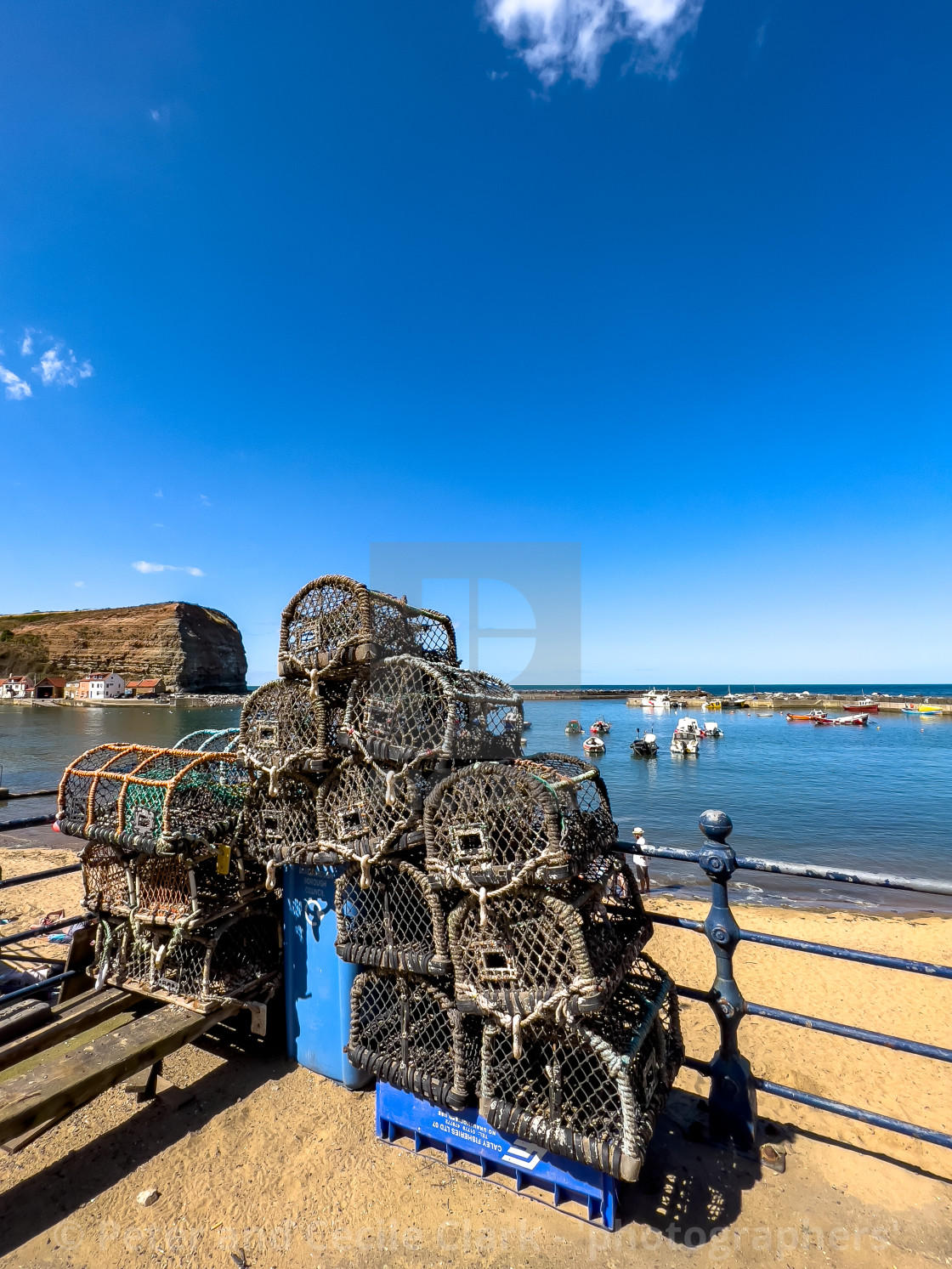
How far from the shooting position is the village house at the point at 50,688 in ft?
263

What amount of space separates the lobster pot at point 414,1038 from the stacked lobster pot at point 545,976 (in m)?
0.10

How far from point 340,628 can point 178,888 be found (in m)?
1.83

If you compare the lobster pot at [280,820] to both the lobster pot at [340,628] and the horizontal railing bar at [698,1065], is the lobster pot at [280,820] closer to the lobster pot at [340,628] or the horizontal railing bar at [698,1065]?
the lobster pot at [340,628]

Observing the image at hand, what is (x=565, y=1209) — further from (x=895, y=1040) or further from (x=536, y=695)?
(x=536, y=695)

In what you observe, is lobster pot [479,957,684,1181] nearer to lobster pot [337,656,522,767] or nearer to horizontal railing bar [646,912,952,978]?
horizontal railing bar [646,912,952,978]

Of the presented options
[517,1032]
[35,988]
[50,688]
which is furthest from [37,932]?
[50,688]

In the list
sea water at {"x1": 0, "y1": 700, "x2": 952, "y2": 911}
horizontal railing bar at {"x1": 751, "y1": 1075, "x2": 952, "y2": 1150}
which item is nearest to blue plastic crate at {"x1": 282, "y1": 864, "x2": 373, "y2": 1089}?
horizontal railing bar at {"x1": 751, "y1": 1075, "x2": 952, "y2": 1150}

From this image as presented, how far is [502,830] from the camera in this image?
2414mm

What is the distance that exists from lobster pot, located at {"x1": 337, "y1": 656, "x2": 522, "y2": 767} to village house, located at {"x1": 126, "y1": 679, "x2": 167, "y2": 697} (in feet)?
309

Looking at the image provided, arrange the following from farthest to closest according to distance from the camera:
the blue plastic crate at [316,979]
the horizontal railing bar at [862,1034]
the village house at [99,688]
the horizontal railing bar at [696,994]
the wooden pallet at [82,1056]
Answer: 1. the village house at [99,688]
2. the blue plastic crate at [316,979]
3. the horizontal railing bar at [696,994]
4. the wooden pallet at [82,1056]
5. the horizontal railing bar at [862,1034]

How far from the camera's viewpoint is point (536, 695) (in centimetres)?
10075

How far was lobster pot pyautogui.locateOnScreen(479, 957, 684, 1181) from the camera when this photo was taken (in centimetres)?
200

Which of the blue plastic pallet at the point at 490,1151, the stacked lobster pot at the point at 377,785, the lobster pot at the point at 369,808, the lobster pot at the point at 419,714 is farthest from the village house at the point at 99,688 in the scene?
the blue plastic pallet at the point at 490,1151

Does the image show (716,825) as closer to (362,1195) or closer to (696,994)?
(696,994)
